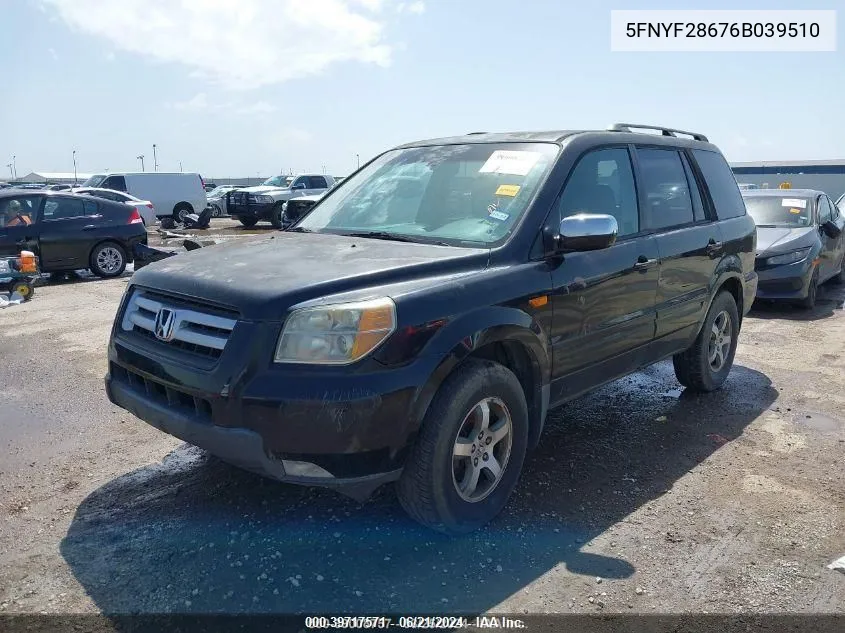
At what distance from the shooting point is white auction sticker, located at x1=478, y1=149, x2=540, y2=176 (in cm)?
381

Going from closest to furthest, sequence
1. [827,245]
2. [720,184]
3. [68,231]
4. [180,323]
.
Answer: [180,323] → [720,184] → [827,245] → [68,231]

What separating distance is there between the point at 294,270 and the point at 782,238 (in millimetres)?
8016

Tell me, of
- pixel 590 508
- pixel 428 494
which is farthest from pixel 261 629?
pixel 590 508

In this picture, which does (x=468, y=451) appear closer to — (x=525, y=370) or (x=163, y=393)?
(x=525, y=370)

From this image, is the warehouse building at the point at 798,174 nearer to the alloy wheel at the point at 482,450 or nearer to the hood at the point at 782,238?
the hood at the point at 782,238

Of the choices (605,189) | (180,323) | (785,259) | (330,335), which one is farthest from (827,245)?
(180,323)

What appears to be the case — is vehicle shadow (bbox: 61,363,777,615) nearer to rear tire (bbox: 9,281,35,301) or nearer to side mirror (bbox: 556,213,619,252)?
side mirror (bbox: 556,213,619,252)

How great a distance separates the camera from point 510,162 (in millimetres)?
3895

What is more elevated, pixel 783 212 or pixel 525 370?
pixel 783 212

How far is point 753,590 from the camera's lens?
9.52 ft

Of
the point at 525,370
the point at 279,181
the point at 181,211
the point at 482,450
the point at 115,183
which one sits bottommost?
the point at 482,450

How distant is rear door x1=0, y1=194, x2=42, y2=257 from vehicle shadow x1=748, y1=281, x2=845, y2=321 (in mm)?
10619

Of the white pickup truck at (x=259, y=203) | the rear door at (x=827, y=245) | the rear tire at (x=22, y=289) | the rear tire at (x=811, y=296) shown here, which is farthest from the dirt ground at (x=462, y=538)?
the white pickup truck at (x=259, y=203)

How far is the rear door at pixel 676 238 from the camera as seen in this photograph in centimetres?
447
